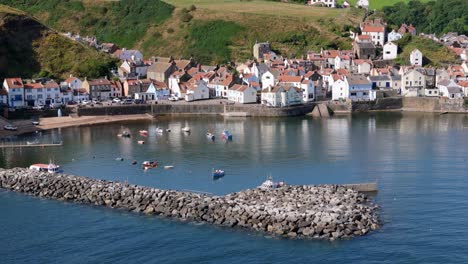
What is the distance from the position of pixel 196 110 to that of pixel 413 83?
631 inches

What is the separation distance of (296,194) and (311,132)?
15.7m

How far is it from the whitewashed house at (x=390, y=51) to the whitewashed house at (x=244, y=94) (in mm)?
14485

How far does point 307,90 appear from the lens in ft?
170

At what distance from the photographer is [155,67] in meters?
58.0

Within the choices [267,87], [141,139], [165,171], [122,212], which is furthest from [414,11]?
[122,212]

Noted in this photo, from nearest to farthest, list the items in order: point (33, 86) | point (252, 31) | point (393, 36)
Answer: point (33, 86) → point (393, 36) → point (252, 31)

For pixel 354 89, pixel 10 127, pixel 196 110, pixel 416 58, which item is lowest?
pixel 10 127

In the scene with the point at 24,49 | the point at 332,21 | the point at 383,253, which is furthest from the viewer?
the point at 332,21

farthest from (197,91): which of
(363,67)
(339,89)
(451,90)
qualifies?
(451,90)

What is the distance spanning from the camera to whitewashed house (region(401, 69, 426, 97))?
5331 cm

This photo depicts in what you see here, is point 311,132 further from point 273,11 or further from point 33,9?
point 33,9

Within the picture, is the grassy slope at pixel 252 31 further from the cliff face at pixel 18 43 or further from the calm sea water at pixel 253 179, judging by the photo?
the calm sea water at pixel 253 179

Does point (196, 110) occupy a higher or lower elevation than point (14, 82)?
lower

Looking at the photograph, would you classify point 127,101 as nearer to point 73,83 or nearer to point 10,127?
point 73,83
